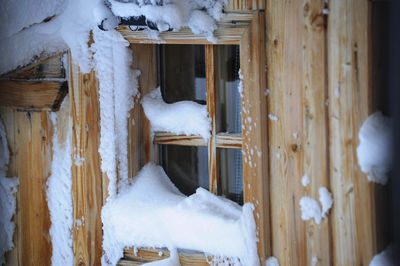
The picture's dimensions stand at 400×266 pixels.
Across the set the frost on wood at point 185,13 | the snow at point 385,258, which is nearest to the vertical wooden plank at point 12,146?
the frost on wood at point 185,13

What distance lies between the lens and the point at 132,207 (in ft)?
5.41

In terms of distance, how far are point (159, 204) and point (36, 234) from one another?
0.65 m

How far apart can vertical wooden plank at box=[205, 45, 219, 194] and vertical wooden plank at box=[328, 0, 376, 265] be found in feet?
1.65

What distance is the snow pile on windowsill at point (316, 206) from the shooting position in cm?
125

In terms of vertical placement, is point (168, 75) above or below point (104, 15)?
below

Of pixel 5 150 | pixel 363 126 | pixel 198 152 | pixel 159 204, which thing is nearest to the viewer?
pixel 363 126

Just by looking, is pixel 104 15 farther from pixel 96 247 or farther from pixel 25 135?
pixel 96 247

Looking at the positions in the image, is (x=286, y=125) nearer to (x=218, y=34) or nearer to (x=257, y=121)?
(x=257, y=121)

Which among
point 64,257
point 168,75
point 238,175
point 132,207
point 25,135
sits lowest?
point 64,257

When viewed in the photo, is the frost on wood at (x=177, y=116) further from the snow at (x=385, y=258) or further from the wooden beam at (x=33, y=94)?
the snow at (x=385, y=258)

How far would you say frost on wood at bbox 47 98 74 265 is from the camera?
1.75 metres

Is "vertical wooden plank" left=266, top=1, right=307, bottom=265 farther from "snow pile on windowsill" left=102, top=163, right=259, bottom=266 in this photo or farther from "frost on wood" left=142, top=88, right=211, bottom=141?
"frost on wood" left=142, top=88, right=211, bottom=141

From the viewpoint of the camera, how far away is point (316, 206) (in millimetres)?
1271

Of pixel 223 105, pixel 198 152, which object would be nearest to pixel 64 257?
pixel 198 152
